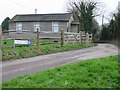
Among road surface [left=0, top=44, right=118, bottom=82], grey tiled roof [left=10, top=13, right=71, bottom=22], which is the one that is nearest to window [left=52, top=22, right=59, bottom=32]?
grey tiled roof [left=10, top=13, right=71, bottom=22]

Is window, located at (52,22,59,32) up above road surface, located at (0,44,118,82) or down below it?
above

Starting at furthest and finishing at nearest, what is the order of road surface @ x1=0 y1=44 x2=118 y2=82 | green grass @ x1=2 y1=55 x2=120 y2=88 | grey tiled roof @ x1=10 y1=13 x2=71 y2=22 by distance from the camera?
grey tiled roof @ x1=10 y1=13 x2=71 y2=22, road surface @ x1=0 y1=44 x2=118 y2=82, green grass @ x1=2 y1=55 x2=120 y2=88

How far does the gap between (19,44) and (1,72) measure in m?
9.94

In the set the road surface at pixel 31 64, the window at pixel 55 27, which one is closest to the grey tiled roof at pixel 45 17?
the window at pixel 55 27

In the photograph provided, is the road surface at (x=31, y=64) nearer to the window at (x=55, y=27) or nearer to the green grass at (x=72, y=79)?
the green grass at (x=72, y=79)

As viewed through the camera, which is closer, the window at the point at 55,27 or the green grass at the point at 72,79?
the green grass at the point at 72,79

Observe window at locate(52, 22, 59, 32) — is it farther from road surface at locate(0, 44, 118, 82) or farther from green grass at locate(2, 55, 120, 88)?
green grass at locate(2, 55, 120, 88)

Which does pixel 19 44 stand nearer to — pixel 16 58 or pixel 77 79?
pixel 16 58

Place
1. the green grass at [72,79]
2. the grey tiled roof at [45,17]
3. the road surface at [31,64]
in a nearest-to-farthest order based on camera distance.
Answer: the green grass at [72,79]
the road surface at [31,64]
the grey tiled roof at [45,17]

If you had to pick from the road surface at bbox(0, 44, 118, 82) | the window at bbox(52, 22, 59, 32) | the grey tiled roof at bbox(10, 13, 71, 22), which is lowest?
the road surface at bbox(0, 44, 118, 82)

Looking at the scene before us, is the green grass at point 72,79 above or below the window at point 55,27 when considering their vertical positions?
below

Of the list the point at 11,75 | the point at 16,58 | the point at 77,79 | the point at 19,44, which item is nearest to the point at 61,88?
the point at 77,79

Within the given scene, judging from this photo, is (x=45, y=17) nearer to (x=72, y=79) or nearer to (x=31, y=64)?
(x=31, y=64)

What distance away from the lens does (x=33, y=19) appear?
4888cm
